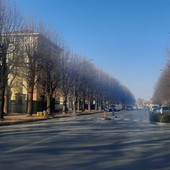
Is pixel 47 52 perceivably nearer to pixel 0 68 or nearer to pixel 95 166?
pixel 0 68

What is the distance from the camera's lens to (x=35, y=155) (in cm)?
1181

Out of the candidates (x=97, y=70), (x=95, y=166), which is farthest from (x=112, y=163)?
(x=97, y=70)

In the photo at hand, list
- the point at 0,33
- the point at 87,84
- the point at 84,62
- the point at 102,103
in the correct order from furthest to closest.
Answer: the point at 102,103
the point at 87,84
the point at 84,62
the point at 0,33

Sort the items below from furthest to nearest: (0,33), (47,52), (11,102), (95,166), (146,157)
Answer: (11,102)
(47,52)
(0,33)
(146,157)
(95,166)

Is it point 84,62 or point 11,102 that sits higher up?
point 84,62

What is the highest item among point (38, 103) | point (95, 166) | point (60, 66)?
point (60, 66)

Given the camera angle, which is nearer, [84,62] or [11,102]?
[11,102]

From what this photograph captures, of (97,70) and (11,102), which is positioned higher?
(97,70)

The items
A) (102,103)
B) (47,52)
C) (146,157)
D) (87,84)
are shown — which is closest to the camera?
(146,157)

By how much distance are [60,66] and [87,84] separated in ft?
87.3

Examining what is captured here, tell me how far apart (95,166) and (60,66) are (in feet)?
151

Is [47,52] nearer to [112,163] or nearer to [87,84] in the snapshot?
[87,84]

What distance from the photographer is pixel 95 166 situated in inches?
386

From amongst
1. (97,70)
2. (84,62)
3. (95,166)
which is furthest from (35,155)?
(97,70)
